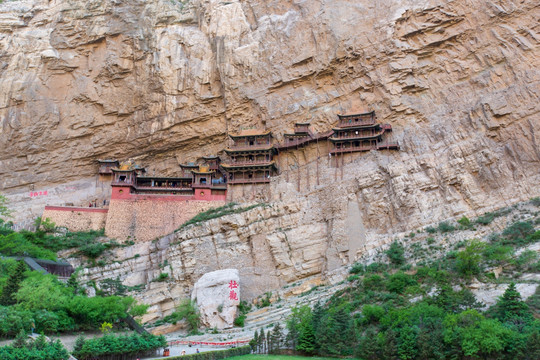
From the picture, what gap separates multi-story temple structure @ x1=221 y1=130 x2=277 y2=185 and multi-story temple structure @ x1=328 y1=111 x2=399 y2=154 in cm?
539

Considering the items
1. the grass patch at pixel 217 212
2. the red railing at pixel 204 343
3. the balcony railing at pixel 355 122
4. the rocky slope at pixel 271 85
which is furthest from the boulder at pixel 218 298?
the balcony railing at pixel 355 122

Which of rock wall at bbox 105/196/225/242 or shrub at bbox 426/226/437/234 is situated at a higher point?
rock wall at bbox 105/196/225/242

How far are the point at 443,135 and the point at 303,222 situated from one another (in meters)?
11.7

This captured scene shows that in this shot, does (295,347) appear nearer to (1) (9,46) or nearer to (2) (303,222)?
(2) (303,222)

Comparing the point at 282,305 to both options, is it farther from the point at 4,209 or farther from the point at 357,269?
the point at 4,209

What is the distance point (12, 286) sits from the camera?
26297mm

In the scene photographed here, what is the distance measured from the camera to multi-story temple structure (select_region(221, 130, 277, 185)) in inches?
1631

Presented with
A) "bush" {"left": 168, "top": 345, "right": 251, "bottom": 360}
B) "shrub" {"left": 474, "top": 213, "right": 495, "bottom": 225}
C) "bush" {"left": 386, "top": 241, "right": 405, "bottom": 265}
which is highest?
"shrub" {"left": 474, "top": 213, "right": 495, "bottom": 225}

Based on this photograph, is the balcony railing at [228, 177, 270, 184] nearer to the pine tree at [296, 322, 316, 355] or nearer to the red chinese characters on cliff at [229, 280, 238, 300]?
the red chinese characters on cliff at [229, 280, 238, 300]

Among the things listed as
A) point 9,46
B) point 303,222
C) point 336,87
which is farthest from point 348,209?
point 9,46

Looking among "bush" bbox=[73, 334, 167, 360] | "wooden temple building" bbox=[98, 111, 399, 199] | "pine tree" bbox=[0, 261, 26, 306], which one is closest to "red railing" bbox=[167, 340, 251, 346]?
"bush" bbox=[73, 334, 167, 360]

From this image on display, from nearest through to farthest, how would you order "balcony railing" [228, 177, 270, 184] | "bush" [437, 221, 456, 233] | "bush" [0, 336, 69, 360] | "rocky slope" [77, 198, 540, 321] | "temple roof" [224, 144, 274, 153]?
"bush" [0, 336, 69, 360], "bush" [437, 221, 456, 233], "rocky slope" [77, 198, 540, 321], "balcony railing" [228, 177, 270, 184], "temple roof" [224, 144, 274, 153]

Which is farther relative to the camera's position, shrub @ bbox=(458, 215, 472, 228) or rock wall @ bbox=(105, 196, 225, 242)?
rock wall @ bbox=(105, 196, 225, 242)

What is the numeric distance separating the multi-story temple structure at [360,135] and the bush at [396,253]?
30.9ft
